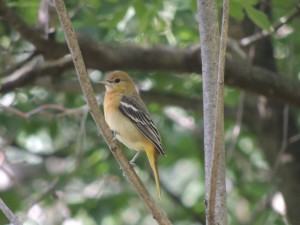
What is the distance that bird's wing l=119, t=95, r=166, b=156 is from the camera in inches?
193

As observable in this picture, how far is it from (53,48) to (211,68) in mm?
2582

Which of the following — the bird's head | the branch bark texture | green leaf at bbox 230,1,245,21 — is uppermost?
the branch bark texture

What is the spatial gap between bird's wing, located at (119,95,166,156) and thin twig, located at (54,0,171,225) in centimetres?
177

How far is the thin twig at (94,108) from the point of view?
9.46 ft

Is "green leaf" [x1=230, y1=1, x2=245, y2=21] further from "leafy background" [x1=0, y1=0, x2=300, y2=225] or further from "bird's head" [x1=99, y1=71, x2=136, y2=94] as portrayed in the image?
"bird's head" [x1=99, y1=71, x2=136, y2=94]

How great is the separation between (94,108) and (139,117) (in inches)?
83.4

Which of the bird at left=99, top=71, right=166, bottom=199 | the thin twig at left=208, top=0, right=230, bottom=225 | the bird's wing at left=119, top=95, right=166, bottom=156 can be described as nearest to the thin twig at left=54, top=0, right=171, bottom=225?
the thin twig at left=208, top=0, right=230, bottom=225

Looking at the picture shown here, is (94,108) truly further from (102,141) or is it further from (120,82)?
(102,141)

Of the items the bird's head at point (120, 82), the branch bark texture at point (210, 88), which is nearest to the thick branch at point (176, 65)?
the bird's head at point (120, 82)

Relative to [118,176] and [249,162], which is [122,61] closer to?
[118,176]

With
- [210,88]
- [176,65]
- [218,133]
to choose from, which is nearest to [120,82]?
[176,65]

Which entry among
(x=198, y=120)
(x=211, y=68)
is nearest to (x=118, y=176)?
(x=198, y=120)

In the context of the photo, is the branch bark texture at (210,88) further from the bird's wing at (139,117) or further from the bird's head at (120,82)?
the bird's head at (120,82)

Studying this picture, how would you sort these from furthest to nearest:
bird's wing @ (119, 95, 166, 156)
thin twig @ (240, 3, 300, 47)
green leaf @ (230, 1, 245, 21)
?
thin twig @ (240, 3, 300, 47), bird's wing @ (119, 95, 166, 156), green leaf @ (230, 1, 245, 21)
